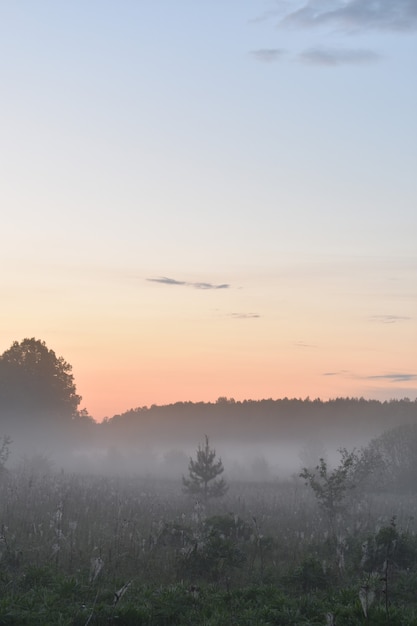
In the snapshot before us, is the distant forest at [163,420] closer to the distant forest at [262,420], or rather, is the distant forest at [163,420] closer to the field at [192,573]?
the distant forest at [262,420]

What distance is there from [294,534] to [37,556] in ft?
30.8

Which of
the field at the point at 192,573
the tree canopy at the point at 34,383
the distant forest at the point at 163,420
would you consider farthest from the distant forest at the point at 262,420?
the field at the point at 192,573

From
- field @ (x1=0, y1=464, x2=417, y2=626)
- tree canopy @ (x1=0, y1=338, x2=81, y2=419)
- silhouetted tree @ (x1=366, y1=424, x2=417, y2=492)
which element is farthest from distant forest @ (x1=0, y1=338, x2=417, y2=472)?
field @ (x1=0, y1=464, x2=417, y2=626)

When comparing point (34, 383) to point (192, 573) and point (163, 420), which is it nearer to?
point (192, 573)

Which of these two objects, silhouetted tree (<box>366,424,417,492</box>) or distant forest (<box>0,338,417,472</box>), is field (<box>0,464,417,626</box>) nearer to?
silhouetted tree (<box>366,424,417,492</box>)

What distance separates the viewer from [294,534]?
2072 centimetres

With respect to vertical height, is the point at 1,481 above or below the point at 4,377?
below

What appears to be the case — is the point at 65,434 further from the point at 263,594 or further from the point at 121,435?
the point at 121,435

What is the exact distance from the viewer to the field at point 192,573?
1027 cm

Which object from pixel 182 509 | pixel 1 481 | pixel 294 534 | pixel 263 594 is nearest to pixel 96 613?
pixel 263 594

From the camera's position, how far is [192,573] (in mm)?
14047

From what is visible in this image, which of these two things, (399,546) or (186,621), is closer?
(186,621)

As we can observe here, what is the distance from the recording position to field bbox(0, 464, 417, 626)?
10.3 meters

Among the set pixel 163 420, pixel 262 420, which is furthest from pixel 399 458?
pixel 163 420
